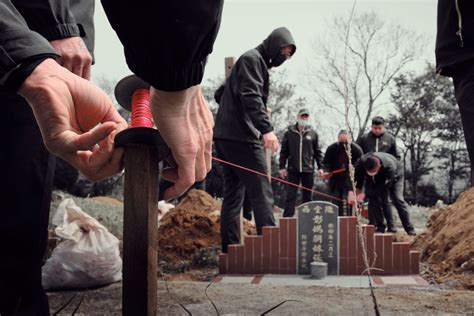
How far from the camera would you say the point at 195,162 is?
3.80 ft

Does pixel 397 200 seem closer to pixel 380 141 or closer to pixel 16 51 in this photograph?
pixel 380 141

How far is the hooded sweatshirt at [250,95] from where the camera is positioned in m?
5.58

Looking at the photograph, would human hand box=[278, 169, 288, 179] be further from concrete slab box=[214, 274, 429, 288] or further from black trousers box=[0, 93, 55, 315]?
black trousers box=[0, 93, 55, 315]

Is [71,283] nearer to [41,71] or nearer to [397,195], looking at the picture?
[41,71]

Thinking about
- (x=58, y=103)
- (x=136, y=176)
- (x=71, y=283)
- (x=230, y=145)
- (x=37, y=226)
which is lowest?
(x=71, y=283)

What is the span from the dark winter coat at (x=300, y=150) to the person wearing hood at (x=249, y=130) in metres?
3.94

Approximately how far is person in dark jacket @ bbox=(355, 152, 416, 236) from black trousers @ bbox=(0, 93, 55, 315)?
696 cm

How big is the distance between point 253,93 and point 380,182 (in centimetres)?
391

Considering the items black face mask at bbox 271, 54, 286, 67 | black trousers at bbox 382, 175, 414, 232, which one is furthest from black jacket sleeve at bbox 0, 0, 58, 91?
black trousers at bbox 382, 175, 414, 232

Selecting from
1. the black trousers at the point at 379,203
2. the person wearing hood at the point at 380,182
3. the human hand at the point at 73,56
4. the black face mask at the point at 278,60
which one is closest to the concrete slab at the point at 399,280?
the black face mask at the point at 278,60

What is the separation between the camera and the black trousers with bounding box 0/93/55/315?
1668 millimetres

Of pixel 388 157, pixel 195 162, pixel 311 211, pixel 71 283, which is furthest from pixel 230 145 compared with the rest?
pixel 195 162

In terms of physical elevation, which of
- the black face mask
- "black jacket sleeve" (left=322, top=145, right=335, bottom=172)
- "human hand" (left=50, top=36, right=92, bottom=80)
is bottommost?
"human hand" (left=50, top=36, right=92, bottom=80)

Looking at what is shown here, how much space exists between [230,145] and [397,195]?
4310 mm
